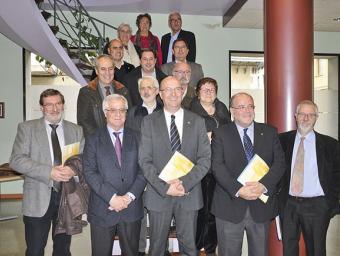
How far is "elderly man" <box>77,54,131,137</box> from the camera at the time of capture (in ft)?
11.2

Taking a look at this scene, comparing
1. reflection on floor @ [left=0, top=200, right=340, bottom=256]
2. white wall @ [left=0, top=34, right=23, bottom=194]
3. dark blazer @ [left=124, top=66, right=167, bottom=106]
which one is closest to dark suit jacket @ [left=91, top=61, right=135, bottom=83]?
dark blazer @ [left=124, top=66, right=167, bottom=106]

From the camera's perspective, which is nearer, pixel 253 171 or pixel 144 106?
pixel 253 171

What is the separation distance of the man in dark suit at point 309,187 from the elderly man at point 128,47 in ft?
7.00

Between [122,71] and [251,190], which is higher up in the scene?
[122,71]

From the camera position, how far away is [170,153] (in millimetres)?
2949

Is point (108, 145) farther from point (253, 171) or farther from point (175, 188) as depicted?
point (253, 171)

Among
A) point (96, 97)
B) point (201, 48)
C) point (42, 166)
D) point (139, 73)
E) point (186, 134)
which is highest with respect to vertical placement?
point (201, 48)

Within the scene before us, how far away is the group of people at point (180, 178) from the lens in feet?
9.43

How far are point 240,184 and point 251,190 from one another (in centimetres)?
8

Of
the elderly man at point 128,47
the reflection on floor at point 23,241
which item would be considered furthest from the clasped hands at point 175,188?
the elderly man at point 128,47

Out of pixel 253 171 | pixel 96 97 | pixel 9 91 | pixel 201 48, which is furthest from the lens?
pixel 201 48

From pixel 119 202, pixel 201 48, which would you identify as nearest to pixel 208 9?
pixel 201 48

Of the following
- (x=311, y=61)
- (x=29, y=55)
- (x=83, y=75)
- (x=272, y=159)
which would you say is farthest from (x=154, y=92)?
(x=29, y=55)

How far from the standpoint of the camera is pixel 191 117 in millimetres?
3029
